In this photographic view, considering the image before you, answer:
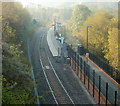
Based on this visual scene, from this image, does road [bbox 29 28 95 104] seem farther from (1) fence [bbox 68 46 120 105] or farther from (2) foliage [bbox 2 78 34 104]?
(2) foliage [bbox 2 78 34 104]

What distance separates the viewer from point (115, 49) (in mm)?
24016

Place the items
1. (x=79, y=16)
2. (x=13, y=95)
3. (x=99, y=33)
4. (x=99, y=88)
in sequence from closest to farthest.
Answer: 1. (x=13, y=95)
2. (x=99, y=88)
3. (x=99, y=33)
4. (x=79, y=16)

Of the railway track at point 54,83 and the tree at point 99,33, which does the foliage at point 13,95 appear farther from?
the tree at point 99,33

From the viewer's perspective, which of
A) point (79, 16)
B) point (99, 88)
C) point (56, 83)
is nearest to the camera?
point (99, 88)

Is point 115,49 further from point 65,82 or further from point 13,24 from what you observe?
point 13,24

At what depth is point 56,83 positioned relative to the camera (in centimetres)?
1983

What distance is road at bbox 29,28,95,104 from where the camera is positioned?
16453 millimetres

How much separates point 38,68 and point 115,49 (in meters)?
6.78

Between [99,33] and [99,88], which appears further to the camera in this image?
[99,33]

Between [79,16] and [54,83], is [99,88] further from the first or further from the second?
[79,16]

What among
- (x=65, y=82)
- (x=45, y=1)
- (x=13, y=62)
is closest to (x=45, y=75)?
(x=65, y=82)

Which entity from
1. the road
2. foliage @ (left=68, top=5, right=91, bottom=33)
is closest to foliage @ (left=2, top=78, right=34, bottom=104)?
the road

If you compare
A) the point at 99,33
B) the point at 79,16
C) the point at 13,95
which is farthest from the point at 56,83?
the point at 79,16

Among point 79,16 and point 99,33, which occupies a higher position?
point 79,16
